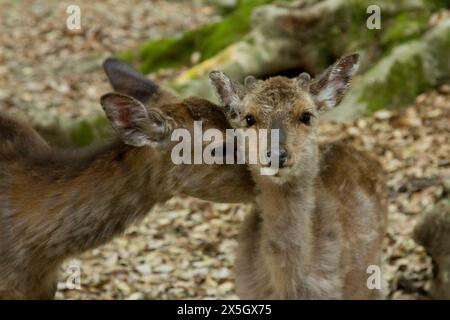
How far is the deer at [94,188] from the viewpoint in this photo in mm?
5387

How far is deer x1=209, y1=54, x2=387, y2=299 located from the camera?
5.31 meters

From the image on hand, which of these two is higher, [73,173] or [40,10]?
[40,10]

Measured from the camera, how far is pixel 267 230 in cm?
564

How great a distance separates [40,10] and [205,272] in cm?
1018

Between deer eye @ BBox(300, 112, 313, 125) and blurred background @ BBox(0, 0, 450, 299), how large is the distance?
1.13 meters

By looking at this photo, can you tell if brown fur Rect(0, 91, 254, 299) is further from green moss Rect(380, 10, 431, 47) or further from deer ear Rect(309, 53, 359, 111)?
green moss Rect(380, 10, 431, 47)

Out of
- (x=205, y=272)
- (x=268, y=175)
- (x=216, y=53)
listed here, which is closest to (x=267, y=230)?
(x=268, y=175)

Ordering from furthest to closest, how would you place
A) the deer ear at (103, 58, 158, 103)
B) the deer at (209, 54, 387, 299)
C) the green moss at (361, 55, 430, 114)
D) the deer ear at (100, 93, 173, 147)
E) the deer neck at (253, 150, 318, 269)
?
the green moss at (361, 55, 430, 114) → the deer ear at (103, 58, 158, 103) → the deer neck at (253, 150, 318, 269) → the deer at (209, 54, 387, 299) → the deer ear at (100, 93, 173, 147)

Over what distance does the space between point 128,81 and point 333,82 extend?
1.65 metres

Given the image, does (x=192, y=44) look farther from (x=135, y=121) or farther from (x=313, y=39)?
(x=135, y=121)

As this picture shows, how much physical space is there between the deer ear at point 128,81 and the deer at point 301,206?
0.89 m

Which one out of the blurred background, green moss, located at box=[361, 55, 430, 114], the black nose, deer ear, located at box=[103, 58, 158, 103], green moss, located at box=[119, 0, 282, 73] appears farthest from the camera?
green moss, located at box=[119, 0, 282, 73]

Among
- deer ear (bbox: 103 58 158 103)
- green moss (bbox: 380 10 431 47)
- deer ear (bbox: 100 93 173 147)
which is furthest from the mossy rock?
deer ear (bbox: 100 93 173 147)

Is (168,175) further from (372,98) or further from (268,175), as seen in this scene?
(372,98)
